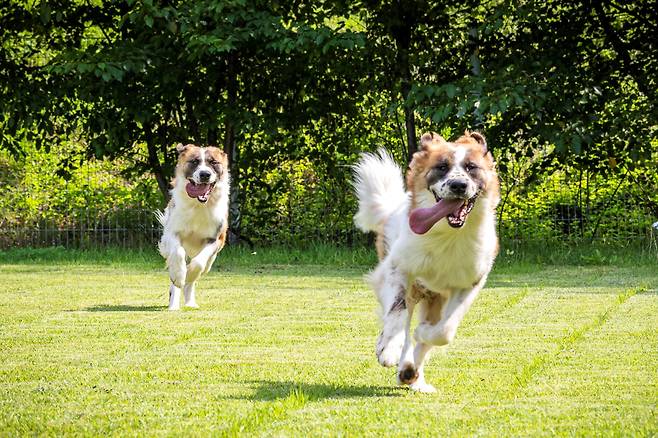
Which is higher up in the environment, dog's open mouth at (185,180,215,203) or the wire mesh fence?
dog's open mouth at (185,180,215,203)

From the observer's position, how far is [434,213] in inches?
216

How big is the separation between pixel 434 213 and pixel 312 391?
105 centimetres

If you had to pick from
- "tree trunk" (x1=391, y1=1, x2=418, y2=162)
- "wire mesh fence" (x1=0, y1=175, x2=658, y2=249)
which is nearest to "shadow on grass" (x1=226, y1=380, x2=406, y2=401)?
"tree trunk" (x1=391, y1=1, x2=418, y2=162)

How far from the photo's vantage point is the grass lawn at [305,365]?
15.0 ft

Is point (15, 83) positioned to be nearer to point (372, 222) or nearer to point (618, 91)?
point (618, 91)

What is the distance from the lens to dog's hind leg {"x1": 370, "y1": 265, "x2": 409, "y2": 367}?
17.7 ft

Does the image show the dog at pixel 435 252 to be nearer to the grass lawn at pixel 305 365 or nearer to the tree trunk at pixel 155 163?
the grass lawn at pixel 305 365

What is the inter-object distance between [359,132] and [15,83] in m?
5.46

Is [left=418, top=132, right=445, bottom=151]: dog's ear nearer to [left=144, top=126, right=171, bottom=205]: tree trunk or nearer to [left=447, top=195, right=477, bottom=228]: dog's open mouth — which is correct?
[left=447, top=195, right=477, bottom=228]: dog's open mouth

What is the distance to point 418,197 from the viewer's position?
5.72 meters

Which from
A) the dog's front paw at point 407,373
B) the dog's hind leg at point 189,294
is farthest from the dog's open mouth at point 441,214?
the dog's hind leg at point 189,294

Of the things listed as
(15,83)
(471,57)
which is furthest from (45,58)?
(471,57)

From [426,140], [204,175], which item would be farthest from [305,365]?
[204,175]

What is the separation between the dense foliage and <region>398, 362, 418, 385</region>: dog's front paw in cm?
930
